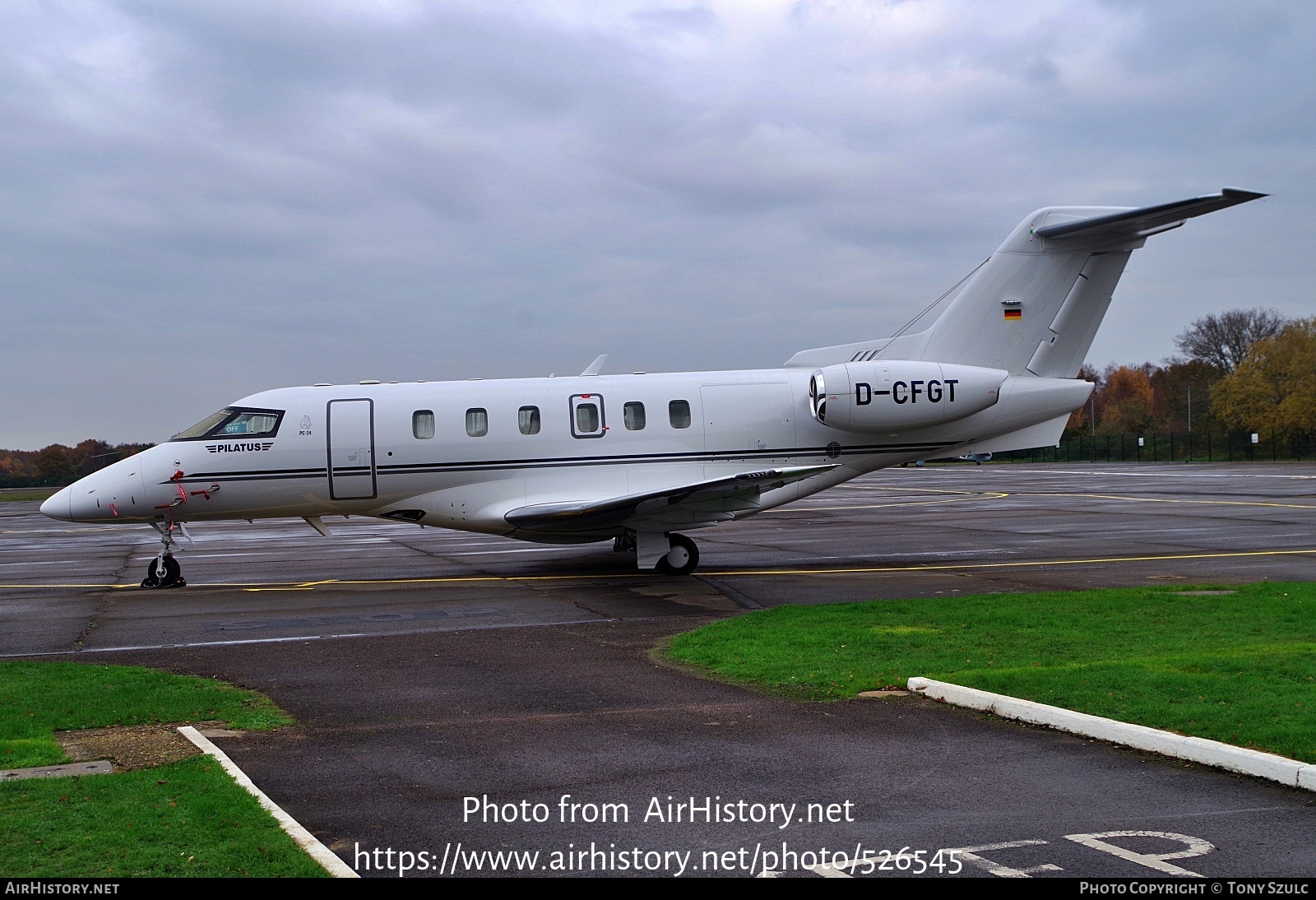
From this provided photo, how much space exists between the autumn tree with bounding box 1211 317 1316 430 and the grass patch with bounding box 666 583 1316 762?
69.2 meters

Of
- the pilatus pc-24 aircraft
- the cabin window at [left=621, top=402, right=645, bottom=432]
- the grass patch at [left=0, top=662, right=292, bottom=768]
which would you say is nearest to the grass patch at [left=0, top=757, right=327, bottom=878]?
the grass patch at [left=0, top=662, right=292, bottom=768]

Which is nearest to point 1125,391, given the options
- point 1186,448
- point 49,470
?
point 1186,448

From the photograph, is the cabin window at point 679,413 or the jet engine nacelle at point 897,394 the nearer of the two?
the jet engine nacelle at point 897,394

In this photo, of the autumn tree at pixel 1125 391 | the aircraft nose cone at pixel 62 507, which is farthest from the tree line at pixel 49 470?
the autumn tree at pixel 1125 391

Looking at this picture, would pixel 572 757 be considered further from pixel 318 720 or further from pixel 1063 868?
pixel 1063 868

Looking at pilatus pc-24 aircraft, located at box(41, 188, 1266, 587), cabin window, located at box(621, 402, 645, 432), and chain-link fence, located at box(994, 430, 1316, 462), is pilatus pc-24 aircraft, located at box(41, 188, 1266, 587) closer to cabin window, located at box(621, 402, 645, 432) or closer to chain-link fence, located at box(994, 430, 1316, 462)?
cabin window, located at box(621, 402, 645, 432)

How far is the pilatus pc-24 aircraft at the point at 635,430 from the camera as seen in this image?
17.9 meters

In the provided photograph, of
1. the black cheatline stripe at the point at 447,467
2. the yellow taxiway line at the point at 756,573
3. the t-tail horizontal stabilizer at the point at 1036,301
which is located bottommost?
the yellow taxiway line at the point at 756,573

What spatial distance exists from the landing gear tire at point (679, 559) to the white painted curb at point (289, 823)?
10853 mm

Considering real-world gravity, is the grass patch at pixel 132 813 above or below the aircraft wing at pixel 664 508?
below

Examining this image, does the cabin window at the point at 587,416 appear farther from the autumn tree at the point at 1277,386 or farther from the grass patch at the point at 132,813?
the autumn tree at the point at 1277,386

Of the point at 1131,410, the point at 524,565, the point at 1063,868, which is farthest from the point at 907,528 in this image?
the point at 1131,410

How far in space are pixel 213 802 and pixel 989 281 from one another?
16.0 metres

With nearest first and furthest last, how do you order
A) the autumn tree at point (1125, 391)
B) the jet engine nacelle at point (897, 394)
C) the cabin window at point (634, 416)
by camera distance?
1. the jet engine nacelle at point (897, 394)
2. the cabin window at point (634, 416)
3. the autumn tree at point (1125, 391)
